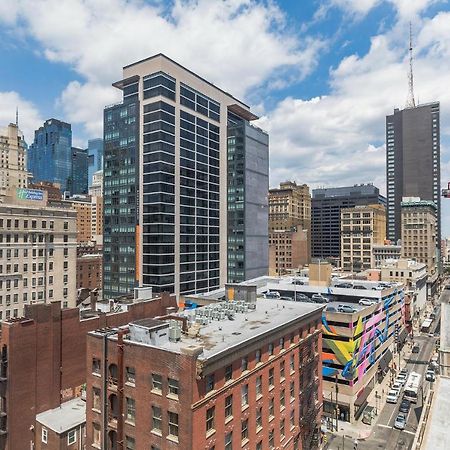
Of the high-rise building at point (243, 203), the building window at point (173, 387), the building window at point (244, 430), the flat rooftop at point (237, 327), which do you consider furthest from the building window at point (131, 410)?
the high-rise building at point (243, 203)

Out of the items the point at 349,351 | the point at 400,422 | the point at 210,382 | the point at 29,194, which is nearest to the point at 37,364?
the point at 210,382

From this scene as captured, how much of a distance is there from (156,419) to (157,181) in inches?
3707

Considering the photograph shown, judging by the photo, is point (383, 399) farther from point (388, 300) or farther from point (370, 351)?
point (388, 300)

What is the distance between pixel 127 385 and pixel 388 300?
83536 mm

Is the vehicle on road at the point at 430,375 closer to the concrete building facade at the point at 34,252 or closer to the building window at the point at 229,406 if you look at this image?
the building window at the point at 229,406

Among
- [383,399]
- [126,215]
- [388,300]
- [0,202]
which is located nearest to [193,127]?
[126,215]

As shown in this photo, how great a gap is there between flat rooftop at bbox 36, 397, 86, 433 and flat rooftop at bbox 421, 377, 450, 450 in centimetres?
4395

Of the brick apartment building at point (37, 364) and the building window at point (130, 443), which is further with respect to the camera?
the brick apartment building at point (37, 364)

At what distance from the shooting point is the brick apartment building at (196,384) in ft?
108

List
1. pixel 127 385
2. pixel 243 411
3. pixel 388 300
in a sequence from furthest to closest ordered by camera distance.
Answer: pixel 388 300 → pixel 243 411 → pixel 127 385

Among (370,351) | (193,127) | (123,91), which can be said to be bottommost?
(370,351)

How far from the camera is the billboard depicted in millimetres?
87312

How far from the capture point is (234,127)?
160375 mm

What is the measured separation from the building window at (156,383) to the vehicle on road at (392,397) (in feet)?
226
